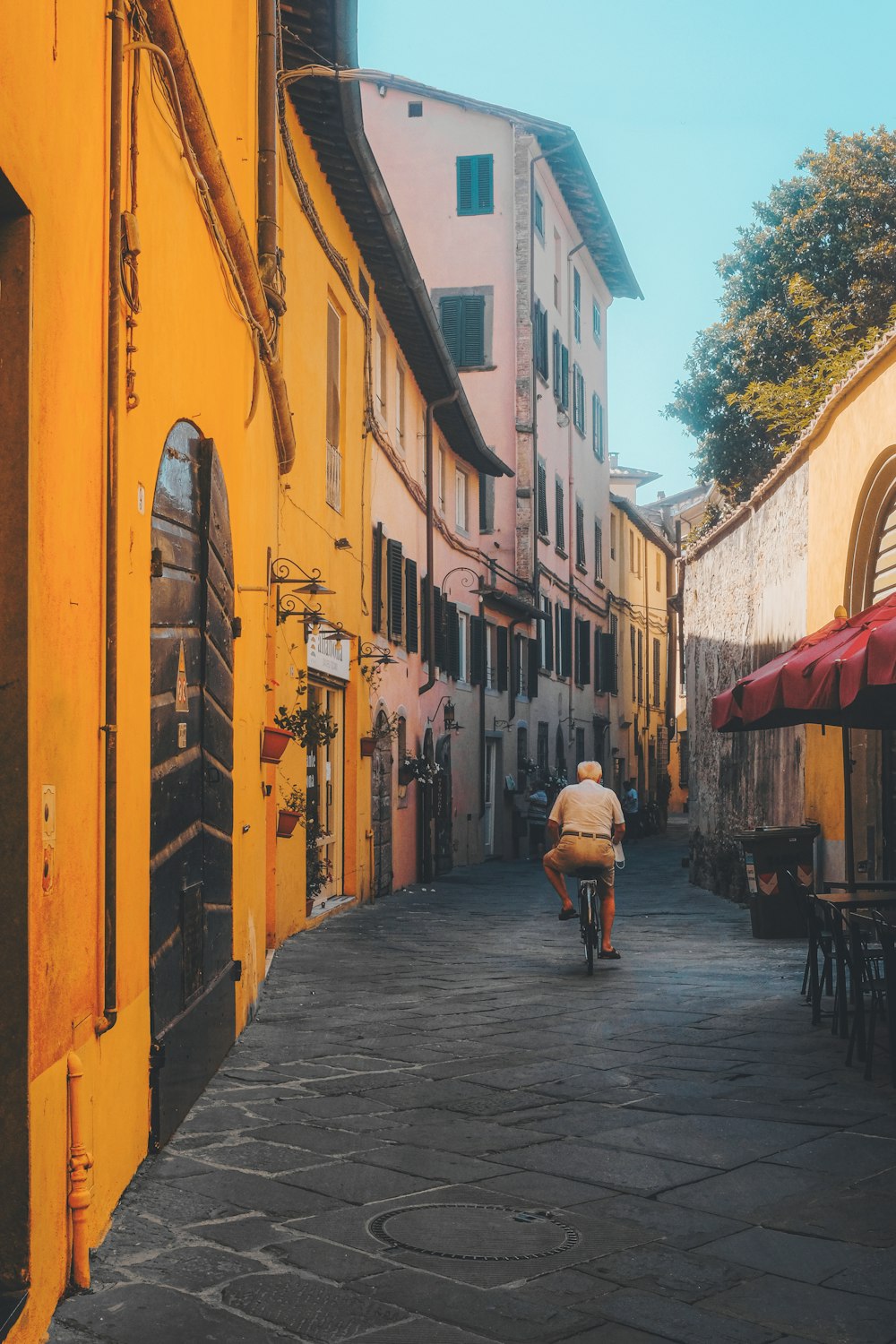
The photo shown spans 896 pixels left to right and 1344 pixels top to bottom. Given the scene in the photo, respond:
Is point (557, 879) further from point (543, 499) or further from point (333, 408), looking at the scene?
point (543, 499)

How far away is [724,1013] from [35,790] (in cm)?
570

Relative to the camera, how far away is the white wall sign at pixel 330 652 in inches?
505

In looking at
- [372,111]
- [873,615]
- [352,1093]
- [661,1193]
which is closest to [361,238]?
[873,615]

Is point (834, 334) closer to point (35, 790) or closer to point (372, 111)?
point (372, 111)

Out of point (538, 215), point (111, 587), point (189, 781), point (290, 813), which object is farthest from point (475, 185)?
point (111, 587)

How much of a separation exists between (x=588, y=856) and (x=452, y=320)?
1990 cm

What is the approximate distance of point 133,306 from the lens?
431 centimetres

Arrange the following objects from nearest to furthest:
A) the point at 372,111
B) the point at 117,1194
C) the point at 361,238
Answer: the point at 117,1194 < the point at 361,238 < the point at 372,111

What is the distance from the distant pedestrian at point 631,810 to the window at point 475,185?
13.6 meters

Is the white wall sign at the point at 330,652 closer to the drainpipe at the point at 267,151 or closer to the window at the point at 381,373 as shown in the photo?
the window at the point at 381,373

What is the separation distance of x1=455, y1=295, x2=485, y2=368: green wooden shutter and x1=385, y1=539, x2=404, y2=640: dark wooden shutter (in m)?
11.2

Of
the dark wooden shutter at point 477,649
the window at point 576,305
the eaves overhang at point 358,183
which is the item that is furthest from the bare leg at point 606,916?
the window at point 576,305

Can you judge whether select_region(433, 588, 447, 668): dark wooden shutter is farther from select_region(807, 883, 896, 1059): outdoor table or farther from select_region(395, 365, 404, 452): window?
select_region(807, 883, 896, 1059): outdoor table

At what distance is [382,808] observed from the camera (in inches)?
650
